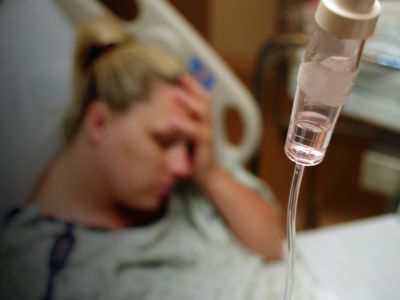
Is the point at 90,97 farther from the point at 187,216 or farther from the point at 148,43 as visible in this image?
the point at 187,216

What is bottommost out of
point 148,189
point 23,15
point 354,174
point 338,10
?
point 354,174

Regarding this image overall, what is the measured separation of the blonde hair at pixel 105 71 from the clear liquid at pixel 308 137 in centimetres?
39

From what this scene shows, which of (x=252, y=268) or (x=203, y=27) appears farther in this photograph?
(x=203, y=27)

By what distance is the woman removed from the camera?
0.70 meters

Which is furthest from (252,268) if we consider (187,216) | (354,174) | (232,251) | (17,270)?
(354,174)

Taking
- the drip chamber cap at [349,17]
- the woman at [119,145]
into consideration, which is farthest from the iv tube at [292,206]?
the woman at [119,145]

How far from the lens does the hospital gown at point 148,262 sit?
603 mm

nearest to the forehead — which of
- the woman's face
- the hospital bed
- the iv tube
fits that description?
the woman's face

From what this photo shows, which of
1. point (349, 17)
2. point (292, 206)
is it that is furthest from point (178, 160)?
point (349, 17)

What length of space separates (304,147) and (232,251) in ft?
1.47

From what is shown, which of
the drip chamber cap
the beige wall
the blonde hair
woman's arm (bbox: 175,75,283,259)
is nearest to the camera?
the drip chamber cap

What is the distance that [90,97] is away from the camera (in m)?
0.74

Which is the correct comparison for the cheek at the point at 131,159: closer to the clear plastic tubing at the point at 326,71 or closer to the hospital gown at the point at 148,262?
the hospital gown at the point at 148,262

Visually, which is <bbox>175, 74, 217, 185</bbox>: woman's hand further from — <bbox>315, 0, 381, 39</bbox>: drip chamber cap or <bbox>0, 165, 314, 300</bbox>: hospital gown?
<bbox>315, 0, 381, 39</bbox>: drip chamber cap
